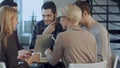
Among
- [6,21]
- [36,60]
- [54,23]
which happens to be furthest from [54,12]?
[6,21]

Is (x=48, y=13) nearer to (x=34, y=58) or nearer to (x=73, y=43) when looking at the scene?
(x=34, y=58)

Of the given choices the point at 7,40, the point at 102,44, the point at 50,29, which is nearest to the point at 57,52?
the point at 7,40

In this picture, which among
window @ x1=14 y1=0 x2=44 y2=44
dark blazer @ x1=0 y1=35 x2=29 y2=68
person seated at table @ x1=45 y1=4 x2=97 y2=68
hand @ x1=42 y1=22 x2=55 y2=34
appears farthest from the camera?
window @ x1=14 y1=0 x2=44 y2=44

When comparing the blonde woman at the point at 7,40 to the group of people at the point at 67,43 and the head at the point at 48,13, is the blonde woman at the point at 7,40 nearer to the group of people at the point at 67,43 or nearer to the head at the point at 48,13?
the group of people at the point at 67,43

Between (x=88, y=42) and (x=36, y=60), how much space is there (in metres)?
0.62

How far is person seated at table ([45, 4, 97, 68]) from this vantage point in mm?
2855

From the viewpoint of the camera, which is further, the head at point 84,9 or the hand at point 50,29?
the hand at point 50,29

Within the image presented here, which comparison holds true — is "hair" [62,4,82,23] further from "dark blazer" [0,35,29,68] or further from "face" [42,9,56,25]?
"face" [42,9,56,25]

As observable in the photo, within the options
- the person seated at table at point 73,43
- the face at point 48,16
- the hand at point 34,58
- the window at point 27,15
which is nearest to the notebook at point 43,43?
the hand at point 34,58

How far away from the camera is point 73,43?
113 inches

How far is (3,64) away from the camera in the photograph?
2611mm

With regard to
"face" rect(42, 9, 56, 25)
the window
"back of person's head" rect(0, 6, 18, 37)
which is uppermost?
"back of person's head" rect(0, 6, 18, 37)

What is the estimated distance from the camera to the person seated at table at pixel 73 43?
2855 mm

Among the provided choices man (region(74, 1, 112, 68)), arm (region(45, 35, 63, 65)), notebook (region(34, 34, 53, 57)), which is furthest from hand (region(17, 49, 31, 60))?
man (region(74, 1, 112, 68))
